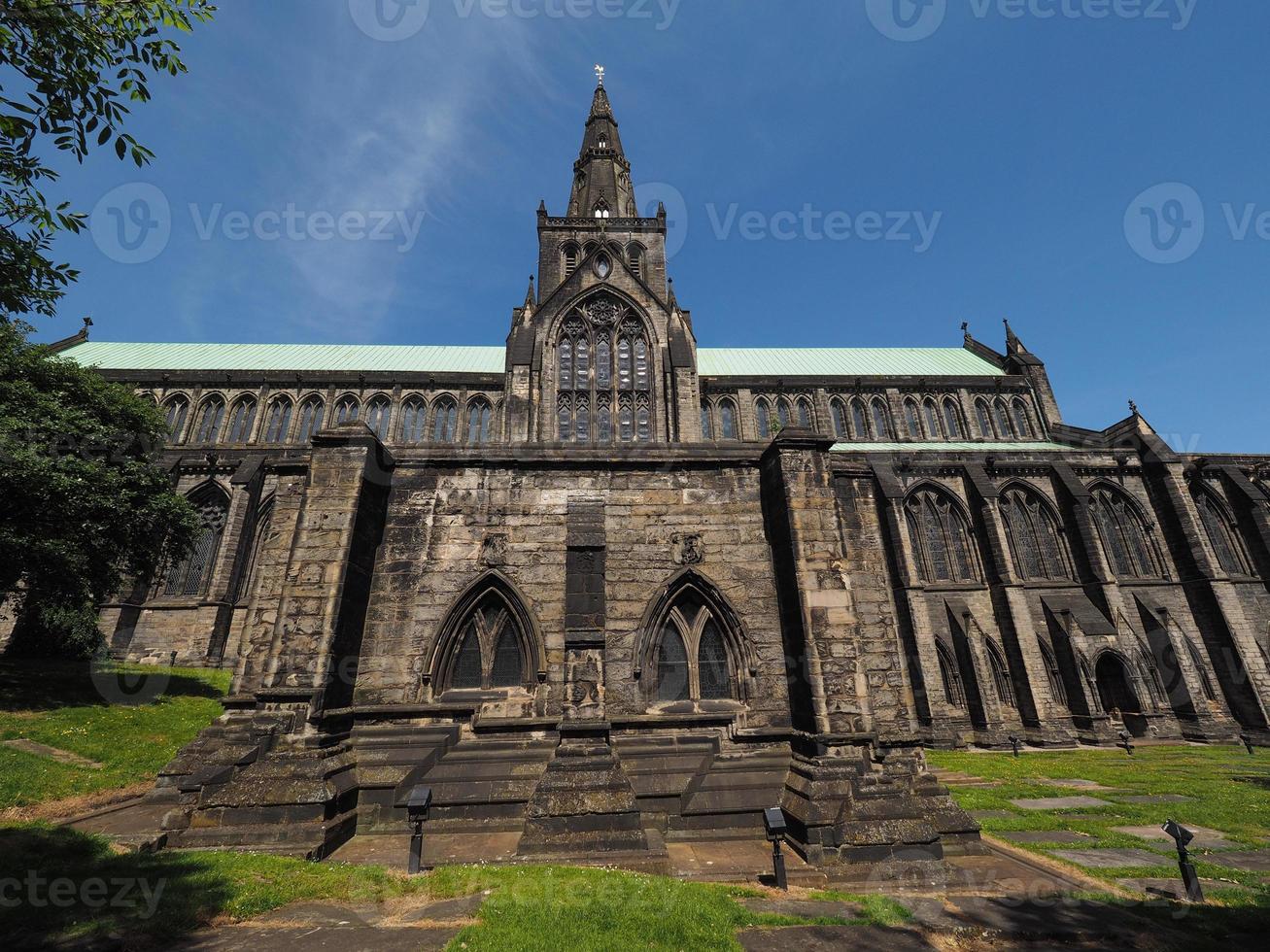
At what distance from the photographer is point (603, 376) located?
1208 inches

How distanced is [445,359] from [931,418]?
118ft

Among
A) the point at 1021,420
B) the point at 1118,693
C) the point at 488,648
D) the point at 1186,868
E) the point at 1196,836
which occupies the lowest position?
the point at 1196,836

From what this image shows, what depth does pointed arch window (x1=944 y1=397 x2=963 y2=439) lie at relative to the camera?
36.6 metres

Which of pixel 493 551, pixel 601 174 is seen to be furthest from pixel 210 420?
pixel 493 551

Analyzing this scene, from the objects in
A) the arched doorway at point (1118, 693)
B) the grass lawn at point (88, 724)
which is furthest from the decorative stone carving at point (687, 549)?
the arched doorway at point (1118, 693)

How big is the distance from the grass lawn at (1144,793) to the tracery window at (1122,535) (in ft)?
31.4

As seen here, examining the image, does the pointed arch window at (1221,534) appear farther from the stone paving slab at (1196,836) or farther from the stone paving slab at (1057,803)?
the stone paving slab at (1196,836)

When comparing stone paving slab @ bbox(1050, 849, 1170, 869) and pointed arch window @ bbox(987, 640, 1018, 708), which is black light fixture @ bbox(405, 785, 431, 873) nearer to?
stone paving slab @ bbox(1050, 849, 1170, 869)

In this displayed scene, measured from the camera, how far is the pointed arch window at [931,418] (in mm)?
36438

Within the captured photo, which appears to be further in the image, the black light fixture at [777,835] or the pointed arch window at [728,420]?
the pointed arch window at [728,420]

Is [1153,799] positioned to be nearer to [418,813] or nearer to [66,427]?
[418,813]

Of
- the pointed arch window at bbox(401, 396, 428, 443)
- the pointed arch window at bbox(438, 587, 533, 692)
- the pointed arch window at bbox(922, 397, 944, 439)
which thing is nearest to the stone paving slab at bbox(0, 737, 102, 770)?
the pointed arch window at bbox(438, 587, 533, 692)

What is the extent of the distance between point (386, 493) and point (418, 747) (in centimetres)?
443

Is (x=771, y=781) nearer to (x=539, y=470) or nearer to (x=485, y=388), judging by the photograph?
(x=539, y=470)
